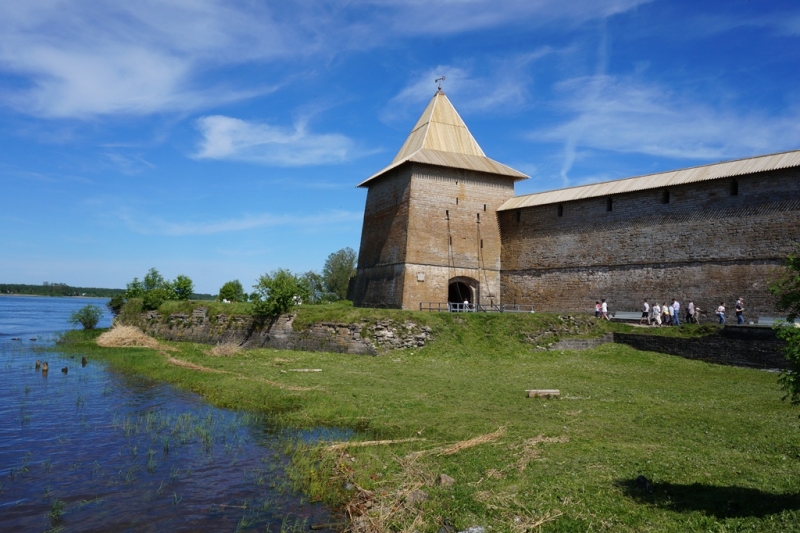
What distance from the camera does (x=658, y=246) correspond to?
24.6 metres

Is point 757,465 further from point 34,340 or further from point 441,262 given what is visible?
point 34,340

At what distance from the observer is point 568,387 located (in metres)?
14.2

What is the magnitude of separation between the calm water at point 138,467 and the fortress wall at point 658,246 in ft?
61.3

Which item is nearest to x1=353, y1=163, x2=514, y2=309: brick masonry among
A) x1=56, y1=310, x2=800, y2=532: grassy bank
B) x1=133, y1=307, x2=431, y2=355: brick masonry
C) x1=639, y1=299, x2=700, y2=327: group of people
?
x1=133, y1=307, x2=431, y2=355: brick masonry

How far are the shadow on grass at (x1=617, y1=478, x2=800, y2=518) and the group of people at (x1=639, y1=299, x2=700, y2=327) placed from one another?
18.1m

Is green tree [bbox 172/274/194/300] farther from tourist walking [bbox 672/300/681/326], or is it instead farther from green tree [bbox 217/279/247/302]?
tourist walking [bbox 672/300/681/326]

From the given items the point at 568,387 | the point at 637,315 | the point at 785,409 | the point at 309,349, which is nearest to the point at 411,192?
the point at 309,349

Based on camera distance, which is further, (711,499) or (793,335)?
(711,499)

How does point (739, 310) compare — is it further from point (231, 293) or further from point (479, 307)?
point (231, 293)

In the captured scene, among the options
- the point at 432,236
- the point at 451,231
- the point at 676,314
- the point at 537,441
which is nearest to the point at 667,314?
the point at 676,314

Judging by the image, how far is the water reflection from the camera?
21.7 ft

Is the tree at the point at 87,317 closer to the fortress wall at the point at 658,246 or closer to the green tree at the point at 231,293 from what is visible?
the green tree at the point at 231,293

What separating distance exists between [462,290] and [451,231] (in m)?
4.20

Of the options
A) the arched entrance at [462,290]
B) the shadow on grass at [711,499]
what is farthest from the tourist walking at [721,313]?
the shadow on grass at [711,499]
